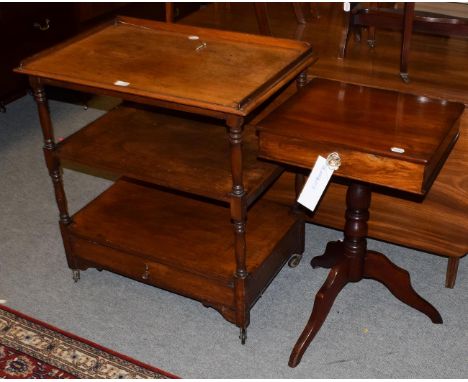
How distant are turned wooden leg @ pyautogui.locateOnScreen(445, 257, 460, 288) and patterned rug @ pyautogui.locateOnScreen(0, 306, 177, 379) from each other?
1192 millimetres

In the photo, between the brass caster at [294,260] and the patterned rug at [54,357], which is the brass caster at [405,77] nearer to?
the brass caster at [294,260]

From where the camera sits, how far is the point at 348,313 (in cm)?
274

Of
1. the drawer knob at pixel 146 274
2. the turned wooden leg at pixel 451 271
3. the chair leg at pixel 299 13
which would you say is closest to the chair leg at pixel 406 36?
the turned wooden leg at pixel 451 271

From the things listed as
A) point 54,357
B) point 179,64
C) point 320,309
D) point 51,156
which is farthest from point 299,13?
point 54,357

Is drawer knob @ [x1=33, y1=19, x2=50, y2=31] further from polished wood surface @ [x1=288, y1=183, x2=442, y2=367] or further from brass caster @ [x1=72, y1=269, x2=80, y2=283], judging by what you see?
polished wood surface @ [x1=288, y1=183, x2=442, y2=367]

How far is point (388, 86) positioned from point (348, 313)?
3.09ft

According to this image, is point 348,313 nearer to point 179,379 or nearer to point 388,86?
point 179,379

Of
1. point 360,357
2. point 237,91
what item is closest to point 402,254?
point 360,357

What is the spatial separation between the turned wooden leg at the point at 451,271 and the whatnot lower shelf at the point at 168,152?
0.83 meters

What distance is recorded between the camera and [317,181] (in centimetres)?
220

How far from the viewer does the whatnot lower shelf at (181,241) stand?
8.46 feet

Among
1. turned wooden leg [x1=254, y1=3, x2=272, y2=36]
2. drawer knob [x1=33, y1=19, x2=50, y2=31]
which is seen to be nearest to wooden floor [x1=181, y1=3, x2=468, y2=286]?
turned wooden leg [x1=254, y1=3, x2=272, y2=36]

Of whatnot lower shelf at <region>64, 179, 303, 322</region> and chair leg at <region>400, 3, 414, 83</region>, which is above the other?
chair leg at <region>400, 3, 414, 83</region>

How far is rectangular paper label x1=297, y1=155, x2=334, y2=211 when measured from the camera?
7.14ft
